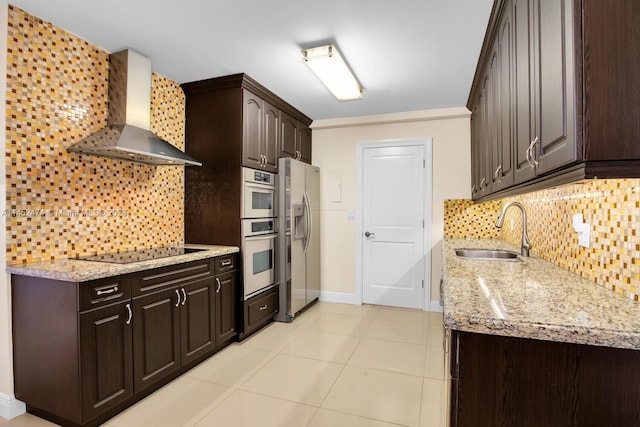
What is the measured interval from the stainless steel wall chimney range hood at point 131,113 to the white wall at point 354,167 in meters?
2.23

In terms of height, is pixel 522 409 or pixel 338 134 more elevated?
pixel 338 134

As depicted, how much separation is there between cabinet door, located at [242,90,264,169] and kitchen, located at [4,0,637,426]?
670mm

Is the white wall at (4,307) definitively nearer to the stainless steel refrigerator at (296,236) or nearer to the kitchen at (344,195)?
the kitchen at (344,195)

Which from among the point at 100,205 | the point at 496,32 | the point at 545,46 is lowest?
the point at 100,205

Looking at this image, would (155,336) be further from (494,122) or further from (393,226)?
(393,226)

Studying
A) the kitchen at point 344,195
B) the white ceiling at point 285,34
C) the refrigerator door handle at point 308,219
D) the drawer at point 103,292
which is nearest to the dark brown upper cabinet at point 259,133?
the white ceiling at point 285,34

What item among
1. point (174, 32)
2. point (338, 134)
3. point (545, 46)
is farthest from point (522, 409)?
point (338, 134)

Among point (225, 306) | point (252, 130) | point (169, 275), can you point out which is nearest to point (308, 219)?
point (252, 130)

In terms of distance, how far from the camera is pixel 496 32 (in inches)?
79.1

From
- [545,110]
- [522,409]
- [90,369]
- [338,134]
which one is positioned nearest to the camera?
[522,409]

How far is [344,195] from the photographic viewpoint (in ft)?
14.4

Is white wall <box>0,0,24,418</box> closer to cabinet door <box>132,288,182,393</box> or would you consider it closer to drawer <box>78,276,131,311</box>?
drawer <box>78,276,131,311</box>

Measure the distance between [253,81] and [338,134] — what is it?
1.60 m

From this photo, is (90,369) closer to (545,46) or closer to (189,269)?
(189,269)
